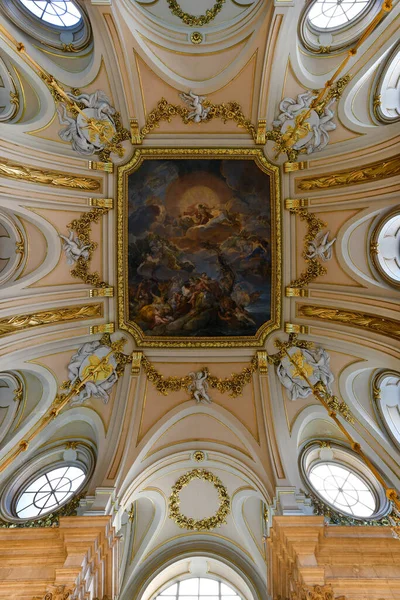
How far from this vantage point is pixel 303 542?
26.8 feet

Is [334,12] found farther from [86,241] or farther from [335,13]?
[86,241]

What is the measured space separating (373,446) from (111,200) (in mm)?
9647

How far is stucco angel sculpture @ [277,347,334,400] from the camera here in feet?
37.1

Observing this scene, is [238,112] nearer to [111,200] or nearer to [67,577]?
[111,200]

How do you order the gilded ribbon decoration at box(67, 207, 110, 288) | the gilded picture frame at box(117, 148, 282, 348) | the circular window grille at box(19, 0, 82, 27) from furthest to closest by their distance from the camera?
1. the gilded picture frame at box(117, 148, 282, 348)
2. the gilded ribbon decoration at box(67, 207, 110, 288)
3. the circular window grille at box(19, 0, 82, 27)

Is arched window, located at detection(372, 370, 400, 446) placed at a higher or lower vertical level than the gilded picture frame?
lower

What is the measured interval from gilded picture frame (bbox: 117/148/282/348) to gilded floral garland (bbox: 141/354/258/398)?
29.6 inches

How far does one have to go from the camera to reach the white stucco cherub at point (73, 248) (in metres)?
11.4

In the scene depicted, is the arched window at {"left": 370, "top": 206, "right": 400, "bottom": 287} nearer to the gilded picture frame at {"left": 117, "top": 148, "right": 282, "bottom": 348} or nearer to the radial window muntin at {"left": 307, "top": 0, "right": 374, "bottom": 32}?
the gilded picture frame at {"left": 117, "top": 148, "right": 282, "bottom": 348}

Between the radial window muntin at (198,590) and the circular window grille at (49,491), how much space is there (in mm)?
3584

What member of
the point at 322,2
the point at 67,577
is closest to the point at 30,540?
the point at 67,577

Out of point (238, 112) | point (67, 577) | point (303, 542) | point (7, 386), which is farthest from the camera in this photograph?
point (238, 112)

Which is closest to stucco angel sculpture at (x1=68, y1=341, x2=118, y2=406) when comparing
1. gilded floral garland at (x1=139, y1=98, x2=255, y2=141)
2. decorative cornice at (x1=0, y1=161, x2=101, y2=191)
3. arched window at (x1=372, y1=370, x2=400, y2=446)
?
decorative cornice at (x1=0, y1=161, x2=101, y2=191)

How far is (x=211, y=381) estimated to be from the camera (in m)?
12.1
